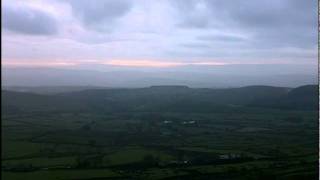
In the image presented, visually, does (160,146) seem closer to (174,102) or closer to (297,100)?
(174,102)

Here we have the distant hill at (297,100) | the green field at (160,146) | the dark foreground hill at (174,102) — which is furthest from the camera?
the distant hill at (297,100)

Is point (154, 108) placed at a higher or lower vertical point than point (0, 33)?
lower

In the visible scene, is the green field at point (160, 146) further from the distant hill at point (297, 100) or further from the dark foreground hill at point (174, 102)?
the distant hill at point (297, 100)

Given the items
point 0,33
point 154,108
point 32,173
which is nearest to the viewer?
point 0,33

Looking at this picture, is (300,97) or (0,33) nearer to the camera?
(0,33)

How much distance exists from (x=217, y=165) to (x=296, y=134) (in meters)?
17.0

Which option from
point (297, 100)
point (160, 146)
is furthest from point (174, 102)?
point (160, 146)

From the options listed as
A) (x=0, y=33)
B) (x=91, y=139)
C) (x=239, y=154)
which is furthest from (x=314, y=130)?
(x=0, y=33)

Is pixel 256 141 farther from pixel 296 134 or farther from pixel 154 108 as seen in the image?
pixel 154 108

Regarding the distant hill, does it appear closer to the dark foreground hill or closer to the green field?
the dark foreground hill

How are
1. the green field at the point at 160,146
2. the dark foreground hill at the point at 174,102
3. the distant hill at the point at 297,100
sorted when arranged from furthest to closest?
the distant hill at the point at 297,100 < the dark foreground hill at the point at 174,102 < the green field at the point at 160,146

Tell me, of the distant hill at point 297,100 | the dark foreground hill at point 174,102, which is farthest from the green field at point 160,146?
the distant hill at point 297,100

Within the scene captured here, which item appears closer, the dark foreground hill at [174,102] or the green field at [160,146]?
the green field at [160,146]

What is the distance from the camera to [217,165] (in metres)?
23.9
